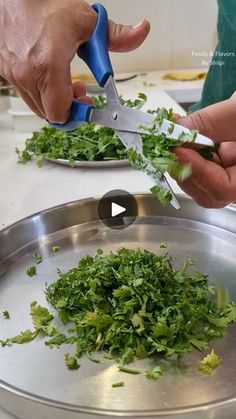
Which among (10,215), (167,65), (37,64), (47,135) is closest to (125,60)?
(167,65)

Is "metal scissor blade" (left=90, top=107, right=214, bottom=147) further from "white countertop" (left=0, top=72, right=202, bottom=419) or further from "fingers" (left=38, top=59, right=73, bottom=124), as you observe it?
"white countertop" (left=0, top=72, right=202, bottom=419)

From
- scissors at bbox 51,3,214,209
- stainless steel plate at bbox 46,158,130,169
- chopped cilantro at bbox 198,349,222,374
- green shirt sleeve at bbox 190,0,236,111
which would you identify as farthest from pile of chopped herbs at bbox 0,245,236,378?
green shirt sleeve at bbox 190,0,236,111

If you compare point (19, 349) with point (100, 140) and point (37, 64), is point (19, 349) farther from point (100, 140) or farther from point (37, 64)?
point (100, 140)

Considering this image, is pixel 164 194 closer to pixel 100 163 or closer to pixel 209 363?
pixel 209 363

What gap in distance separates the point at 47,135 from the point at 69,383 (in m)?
0.77

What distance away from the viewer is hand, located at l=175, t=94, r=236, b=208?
0.65 meters

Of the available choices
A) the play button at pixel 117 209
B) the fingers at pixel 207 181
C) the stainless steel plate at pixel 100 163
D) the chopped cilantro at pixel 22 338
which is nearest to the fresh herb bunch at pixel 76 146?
the stainless steel plate at pixel 100 163

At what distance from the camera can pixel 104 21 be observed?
706 millimetres

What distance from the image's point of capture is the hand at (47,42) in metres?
0.66

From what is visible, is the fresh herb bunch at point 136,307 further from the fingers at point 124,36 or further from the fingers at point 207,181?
the fingers at point 124,36

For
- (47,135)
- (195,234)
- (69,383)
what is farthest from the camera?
(47,135)

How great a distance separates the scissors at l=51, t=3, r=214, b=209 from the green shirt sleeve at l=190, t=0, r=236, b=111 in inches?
26.9

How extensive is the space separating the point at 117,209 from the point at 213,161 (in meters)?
0.27

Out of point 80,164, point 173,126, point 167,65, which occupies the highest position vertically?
point 173,126
